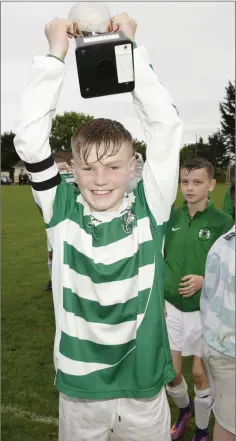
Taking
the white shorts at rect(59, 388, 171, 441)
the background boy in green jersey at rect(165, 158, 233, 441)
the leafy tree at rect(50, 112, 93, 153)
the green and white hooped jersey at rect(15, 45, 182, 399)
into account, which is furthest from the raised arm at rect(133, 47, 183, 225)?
the leafy tree at rect(50, 112, 93, 153)

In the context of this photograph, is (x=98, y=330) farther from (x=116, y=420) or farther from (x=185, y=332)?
(x=185, y=332)

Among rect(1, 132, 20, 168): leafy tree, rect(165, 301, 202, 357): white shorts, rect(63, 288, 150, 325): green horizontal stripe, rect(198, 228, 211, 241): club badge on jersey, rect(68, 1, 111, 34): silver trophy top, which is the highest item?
rect(68, 1, 111, 34): silver trophy top

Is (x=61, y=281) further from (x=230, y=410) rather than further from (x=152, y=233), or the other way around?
(x=230, y=410)

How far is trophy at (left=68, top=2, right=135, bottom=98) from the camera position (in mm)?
1959

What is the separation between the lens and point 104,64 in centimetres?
200

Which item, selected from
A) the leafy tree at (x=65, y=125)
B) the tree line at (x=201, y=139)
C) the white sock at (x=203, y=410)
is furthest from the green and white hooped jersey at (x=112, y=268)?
the leafy tree at (x=65, y=125)

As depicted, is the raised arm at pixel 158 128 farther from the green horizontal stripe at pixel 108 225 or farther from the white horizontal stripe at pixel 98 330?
the white horizontal stripe at pixel 98 330

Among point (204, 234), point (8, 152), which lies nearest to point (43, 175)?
point (204, 234)

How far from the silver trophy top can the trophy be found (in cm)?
5

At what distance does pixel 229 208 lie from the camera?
4543mm

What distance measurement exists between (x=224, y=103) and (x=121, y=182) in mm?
75827

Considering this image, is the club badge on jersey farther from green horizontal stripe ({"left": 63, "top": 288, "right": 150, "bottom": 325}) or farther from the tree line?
the tree line

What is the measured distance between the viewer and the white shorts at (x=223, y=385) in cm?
232

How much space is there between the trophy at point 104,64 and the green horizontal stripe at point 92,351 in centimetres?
99
